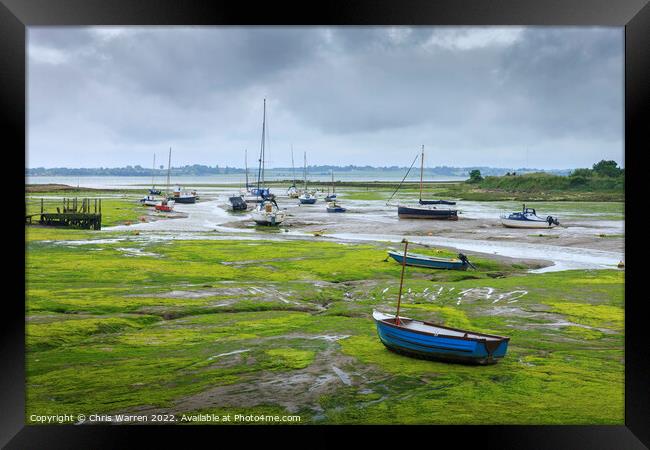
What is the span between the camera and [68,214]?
1070cm

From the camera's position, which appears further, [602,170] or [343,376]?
[602,170]

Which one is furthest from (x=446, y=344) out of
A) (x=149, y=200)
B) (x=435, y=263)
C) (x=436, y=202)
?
(x=149, y=200)

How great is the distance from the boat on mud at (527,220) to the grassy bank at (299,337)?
2135 millimetres

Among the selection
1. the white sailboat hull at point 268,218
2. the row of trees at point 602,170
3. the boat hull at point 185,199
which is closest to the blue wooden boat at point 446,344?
the row of trees at point 602,170

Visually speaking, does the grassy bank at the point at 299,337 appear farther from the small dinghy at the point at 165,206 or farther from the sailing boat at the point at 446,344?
the small dinghy at the point at 165,206

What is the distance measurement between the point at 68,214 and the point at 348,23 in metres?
7.71

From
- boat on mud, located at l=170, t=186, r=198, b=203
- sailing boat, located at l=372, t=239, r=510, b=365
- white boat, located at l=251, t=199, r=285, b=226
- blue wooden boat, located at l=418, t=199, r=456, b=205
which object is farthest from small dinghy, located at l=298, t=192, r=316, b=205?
sailing boat, located at l=372, t=239, r=510, b=365

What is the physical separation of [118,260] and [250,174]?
14.1 feet

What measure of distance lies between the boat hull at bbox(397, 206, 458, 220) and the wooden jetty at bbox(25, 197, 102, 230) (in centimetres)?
695

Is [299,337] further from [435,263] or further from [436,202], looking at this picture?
[436,202]

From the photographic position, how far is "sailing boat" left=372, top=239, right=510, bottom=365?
19.9ft

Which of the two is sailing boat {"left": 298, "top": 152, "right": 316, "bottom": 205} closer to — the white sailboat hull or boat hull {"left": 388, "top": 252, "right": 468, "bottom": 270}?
the white sailboat hull
